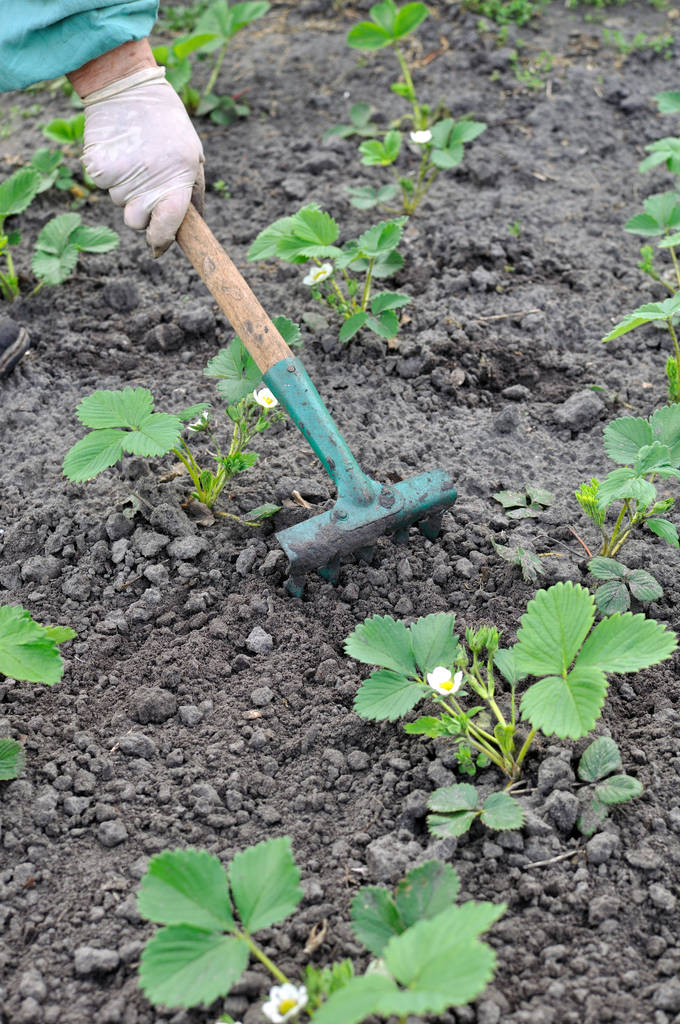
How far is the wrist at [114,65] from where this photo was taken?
7.90 feet

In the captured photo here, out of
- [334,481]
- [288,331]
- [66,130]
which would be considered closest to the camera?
[334,481]

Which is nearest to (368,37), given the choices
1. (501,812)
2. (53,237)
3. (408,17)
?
(408,17)

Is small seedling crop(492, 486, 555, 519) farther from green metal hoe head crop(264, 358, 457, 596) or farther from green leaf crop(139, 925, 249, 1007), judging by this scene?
green leaf crop(139, 925, 249, 1007)

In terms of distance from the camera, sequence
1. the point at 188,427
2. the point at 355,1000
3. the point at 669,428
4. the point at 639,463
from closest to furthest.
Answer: the point at 355,1000 → the point at 639,463 → the point at 669,428 → the point at 188,427

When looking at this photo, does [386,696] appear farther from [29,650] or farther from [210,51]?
[210,51]

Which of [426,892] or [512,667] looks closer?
[426,892]

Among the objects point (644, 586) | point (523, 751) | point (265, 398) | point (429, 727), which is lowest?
point (644, 586)

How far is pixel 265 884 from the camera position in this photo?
1447mm

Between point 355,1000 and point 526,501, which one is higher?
point 355,1000

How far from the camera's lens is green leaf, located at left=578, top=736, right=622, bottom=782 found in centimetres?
180

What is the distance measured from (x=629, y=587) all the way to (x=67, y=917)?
4.33ft

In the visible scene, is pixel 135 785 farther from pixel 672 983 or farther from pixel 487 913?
pixel 672 983

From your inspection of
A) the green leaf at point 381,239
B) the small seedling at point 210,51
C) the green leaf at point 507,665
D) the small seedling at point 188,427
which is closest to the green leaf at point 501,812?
the green leaf at point 507,665

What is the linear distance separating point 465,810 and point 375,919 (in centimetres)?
31
